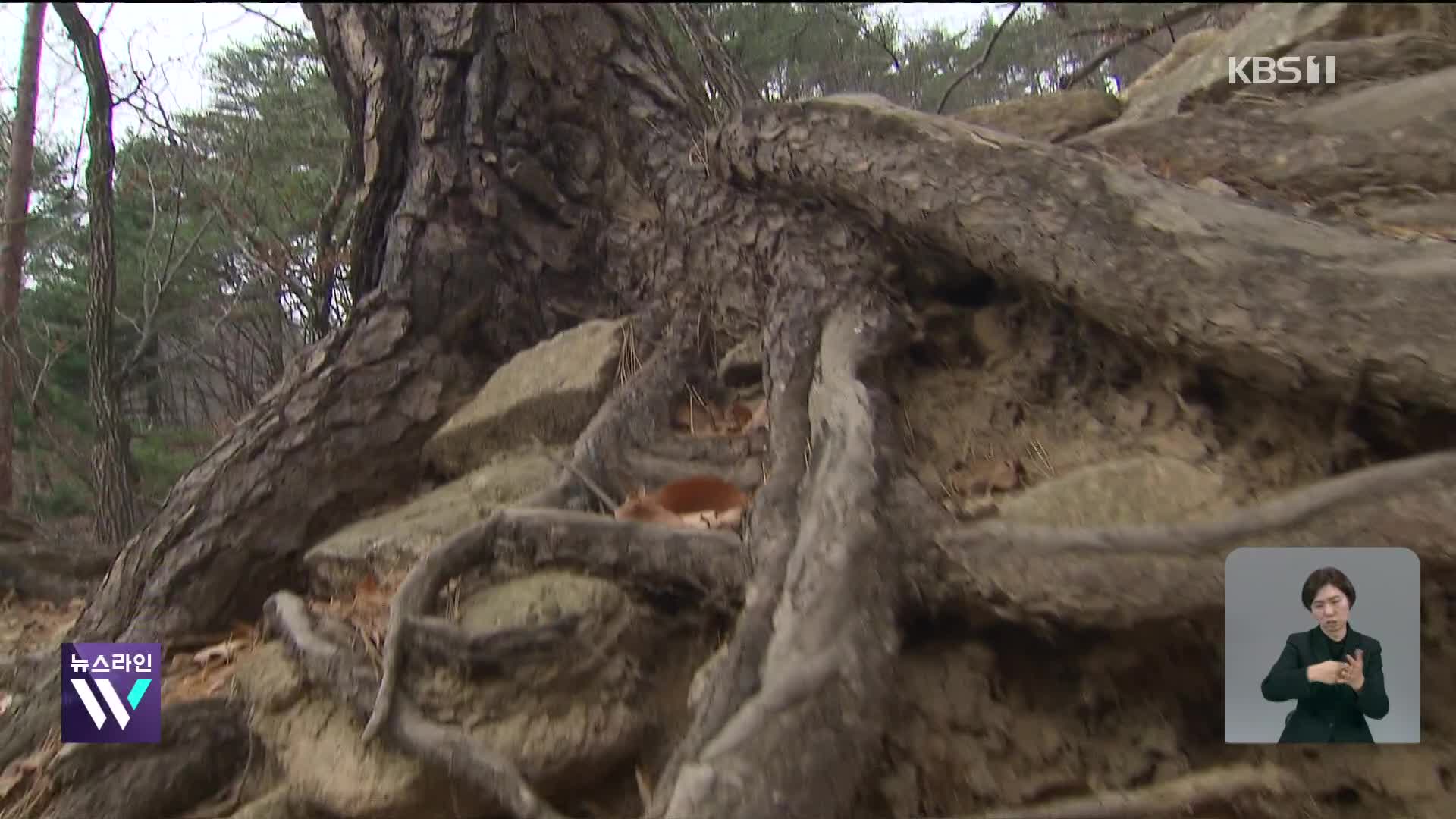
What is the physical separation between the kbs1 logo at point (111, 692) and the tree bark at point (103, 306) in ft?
10.7

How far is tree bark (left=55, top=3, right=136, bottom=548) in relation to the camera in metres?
5.12

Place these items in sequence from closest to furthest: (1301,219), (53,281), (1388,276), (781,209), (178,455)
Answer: (1388,276), (1301,219), (781,209), (178,455), (53,281)

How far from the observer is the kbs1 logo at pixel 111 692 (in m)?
2.09

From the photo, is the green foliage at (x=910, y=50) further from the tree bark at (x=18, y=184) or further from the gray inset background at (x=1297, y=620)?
the tree bark at (x=18, y=184)

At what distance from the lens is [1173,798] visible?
1431mm

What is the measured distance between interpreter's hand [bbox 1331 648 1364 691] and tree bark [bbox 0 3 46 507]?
7.63 metres

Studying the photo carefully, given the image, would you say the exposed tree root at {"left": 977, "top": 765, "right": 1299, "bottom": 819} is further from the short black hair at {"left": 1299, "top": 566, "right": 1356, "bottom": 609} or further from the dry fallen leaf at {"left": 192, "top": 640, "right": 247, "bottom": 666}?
the dry fallen leaf at {"left": 192, "top": 640, "right": 247, "bottom": 666}

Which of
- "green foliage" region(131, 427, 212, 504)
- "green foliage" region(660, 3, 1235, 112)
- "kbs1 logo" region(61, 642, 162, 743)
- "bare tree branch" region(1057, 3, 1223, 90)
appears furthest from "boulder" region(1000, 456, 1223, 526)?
"green foliage" region(131, 427, 212, 504)

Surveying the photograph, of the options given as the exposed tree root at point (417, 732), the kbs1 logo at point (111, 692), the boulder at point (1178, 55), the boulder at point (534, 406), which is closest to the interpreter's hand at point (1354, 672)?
the exposed tree root at point (417, 732)

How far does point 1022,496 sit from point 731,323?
3.95 ft

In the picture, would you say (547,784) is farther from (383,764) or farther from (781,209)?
(781,209)

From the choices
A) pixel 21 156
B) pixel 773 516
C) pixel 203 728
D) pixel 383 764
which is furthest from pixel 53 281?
pixel 773 516

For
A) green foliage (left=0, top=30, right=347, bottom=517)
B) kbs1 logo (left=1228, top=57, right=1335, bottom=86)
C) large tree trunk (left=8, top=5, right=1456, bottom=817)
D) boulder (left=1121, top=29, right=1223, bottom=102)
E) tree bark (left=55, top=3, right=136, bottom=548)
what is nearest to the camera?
large tree trunk (left=8, top=5, right=1456, bottom=817)

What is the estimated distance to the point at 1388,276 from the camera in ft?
5.18
